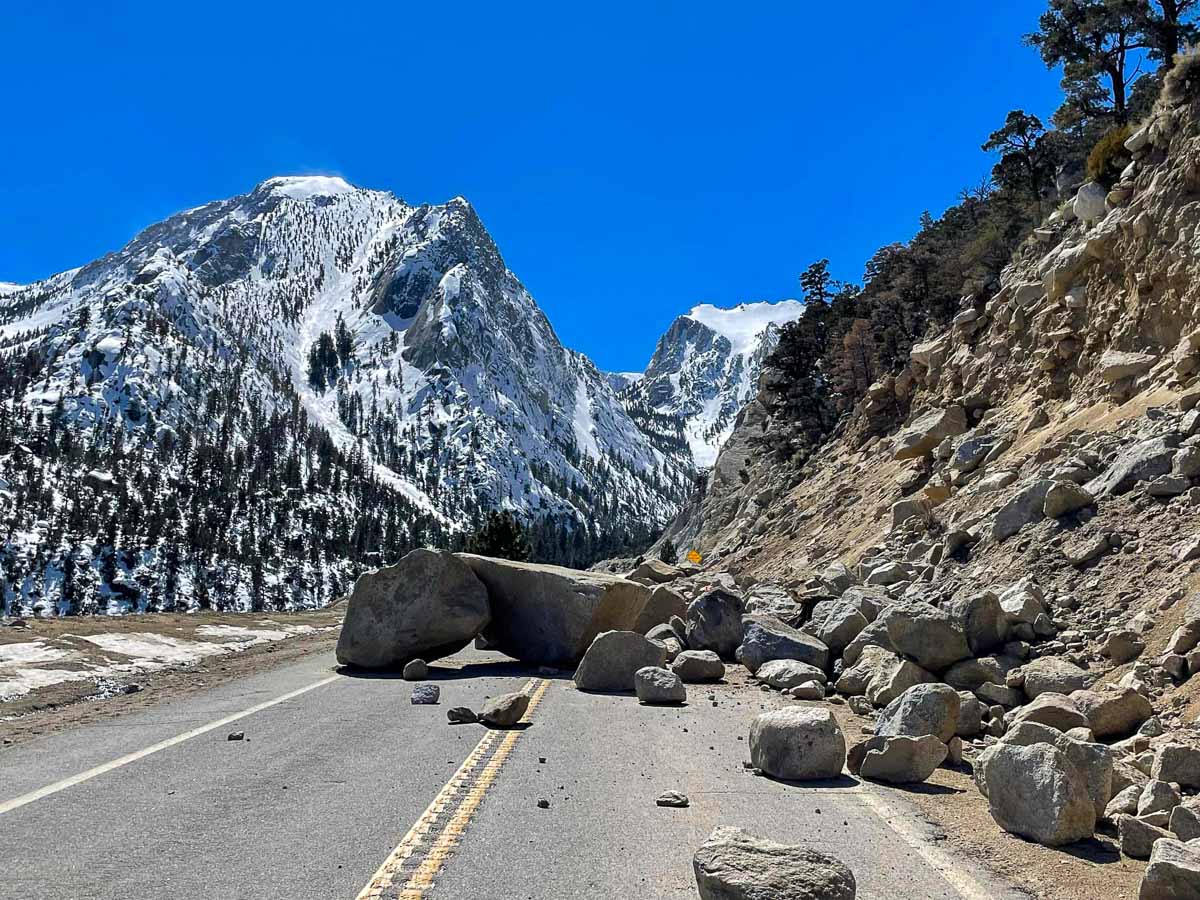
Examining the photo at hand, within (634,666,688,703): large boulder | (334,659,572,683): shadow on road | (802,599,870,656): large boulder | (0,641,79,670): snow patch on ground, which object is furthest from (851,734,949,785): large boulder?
(0,641,79,670): snow patch on ground

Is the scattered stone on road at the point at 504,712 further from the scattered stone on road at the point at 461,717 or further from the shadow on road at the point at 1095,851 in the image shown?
the shadow on road at the point at 1095,851

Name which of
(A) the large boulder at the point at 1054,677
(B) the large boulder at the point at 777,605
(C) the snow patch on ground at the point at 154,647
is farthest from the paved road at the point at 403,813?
(C) the snow patch on ground at the point at 154,647

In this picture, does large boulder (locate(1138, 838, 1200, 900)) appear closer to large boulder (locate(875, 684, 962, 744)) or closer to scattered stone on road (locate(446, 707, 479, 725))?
large boulder (locate(875, 684, 962, 744))

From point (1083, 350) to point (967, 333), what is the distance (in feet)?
29.6

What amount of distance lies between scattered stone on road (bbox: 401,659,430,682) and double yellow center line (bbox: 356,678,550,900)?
782cm

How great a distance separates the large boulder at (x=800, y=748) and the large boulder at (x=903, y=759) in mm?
345

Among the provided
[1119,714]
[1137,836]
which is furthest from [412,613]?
[1137,836]

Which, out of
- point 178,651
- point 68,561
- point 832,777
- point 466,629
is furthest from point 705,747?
point 68,561

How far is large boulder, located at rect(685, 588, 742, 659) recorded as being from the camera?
62.7ft

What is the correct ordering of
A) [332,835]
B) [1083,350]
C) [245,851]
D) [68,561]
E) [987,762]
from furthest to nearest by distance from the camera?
[68,561] → [1083,350] → [987,762] → [332,835] → [245,851]

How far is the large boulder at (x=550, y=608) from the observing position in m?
20.2

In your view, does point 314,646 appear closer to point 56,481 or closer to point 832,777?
point 832,777

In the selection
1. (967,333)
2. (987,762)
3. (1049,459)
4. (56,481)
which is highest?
(56,481)

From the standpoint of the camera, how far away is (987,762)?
742 centimetres
